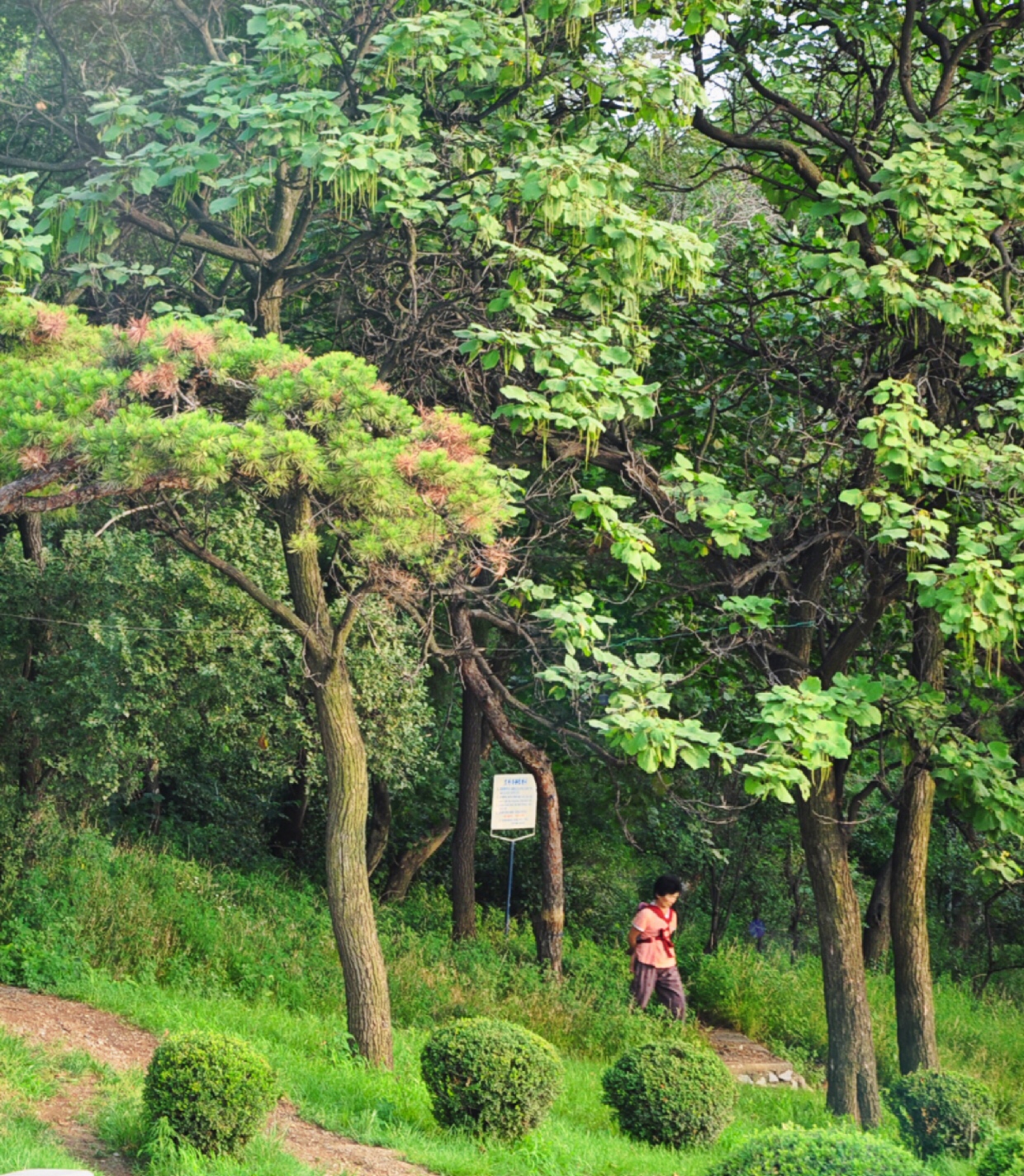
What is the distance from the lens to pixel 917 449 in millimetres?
8836

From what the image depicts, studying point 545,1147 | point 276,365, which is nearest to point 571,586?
point 276,365

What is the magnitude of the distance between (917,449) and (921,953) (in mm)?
5222

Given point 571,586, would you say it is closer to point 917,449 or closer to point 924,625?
point 924,625

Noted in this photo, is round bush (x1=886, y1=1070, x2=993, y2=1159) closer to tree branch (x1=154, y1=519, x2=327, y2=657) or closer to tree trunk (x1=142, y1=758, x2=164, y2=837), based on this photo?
tree branch (x1=154, y1=519, x2=327, y2=657)

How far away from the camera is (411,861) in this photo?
714 inches

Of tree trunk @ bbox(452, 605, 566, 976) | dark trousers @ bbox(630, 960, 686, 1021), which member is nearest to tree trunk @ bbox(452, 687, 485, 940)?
tree trunk @ bbox(452, 605, 566, 976)

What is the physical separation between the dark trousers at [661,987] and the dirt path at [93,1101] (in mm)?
5002

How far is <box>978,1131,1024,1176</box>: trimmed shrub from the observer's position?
21.1 feet

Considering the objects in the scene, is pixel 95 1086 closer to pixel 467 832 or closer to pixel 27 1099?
pixel 27 1099

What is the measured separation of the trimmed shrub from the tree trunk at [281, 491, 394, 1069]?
15.2 ft

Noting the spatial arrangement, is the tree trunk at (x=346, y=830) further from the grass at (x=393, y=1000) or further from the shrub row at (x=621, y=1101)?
the shrub row at (x=621, y=1101)

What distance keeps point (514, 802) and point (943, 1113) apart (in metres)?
5.62

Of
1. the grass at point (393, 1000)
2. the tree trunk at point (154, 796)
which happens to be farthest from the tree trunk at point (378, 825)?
the tree trunk at point (154, 796)

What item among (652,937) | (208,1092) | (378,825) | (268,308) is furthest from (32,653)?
(208,1092)
